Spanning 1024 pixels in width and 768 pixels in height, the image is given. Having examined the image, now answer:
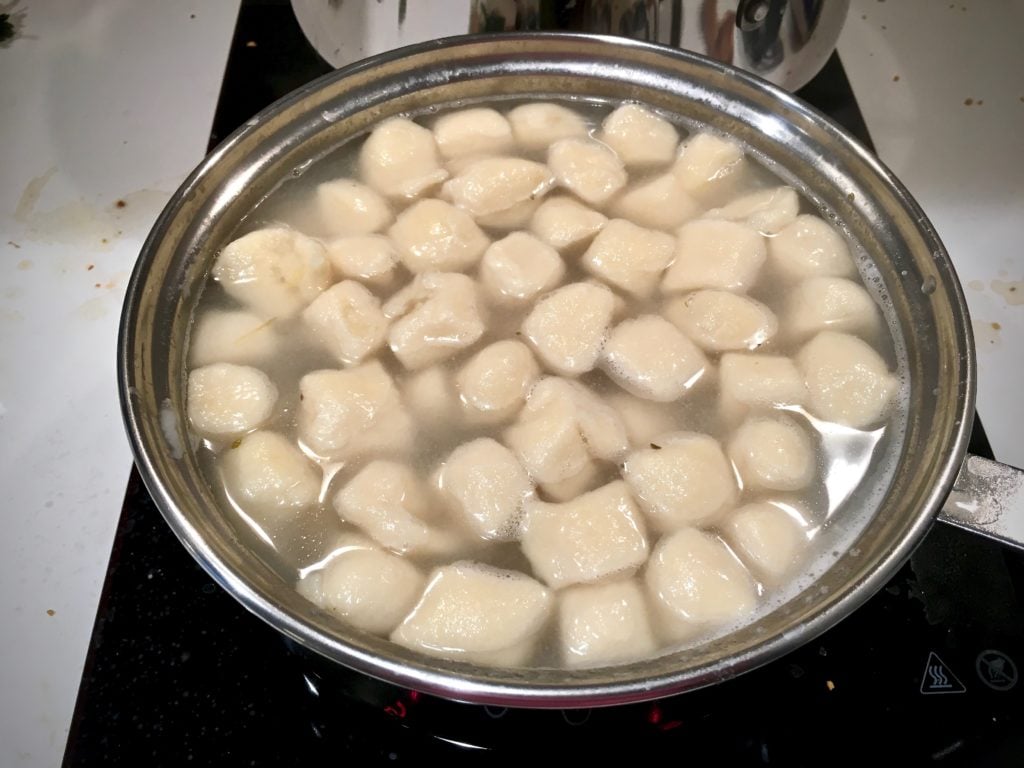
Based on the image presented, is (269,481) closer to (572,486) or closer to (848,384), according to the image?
(572,486)

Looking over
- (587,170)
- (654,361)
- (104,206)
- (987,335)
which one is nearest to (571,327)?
(654,361)

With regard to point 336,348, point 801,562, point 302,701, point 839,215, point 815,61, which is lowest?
point 302,701

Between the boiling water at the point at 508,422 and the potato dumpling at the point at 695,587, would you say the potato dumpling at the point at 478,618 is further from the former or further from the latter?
the potato dumpling at the point at 695,587

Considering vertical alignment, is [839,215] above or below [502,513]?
above

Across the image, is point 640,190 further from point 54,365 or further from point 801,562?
point 54,365

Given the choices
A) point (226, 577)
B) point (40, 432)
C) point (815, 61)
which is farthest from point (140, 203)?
A: point (815, 61)

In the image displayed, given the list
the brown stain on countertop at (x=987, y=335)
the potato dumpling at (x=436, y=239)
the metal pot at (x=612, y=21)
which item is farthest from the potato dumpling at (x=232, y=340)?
the brown stain on countertop at (x=987, y=335)

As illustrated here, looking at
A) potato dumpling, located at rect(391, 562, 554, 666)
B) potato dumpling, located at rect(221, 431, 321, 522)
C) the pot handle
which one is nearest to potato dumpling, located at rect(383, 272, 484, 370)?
potato dumpling, located at rect(221, 431, 321, 522)
